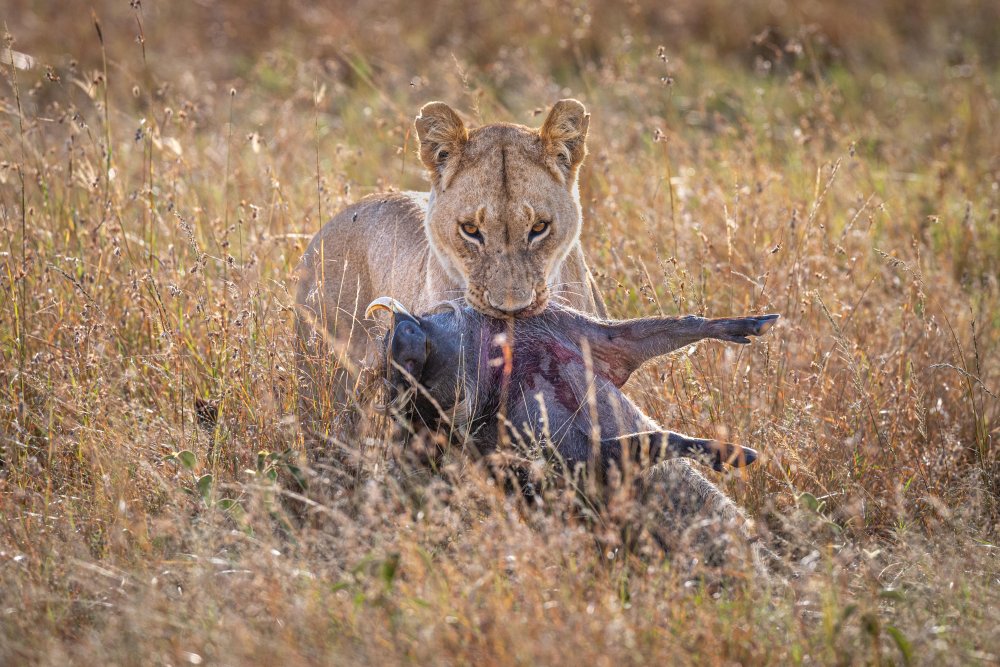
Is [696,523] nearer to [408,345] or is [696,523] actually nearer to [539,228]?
[408,345]

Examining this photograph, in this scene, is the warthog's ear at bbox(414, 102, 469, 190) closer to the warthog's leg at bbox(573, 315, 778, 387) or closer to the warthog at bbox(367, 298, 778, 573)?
the warthog at bbox(367, 298, 778, 573)

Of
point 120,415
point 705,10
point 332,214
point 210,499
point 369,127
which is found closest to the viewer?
point 210,499

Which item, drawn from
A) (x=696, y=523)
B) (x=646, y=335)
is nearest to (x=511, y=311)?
(x=646, y=335)

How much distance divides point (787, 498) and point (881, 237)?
9.47ft

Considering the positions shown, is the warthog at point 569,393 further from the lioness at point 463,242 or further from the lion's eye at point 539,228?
the lion's eye at point 539,228

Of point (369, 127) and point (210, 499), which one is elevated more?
point (369, 127)

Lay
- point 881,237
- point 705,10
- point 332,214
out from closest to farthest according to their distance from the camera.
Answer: point 332,214, point 881,237, point 705,10

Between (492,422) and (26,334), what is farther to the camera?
(26,334)

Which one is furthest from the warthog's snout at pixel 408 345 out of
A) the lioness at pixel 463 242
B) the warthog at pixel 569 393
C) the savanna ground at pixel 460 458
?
the lioness at pixel 463 242

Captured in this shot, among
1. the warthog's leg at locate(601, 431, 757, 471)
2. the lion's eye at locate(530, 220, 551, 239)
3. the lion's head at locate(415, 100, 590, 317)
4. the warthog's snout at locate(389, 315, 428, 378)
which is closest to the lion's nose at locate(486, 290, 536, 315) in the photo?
the lion's head at locate(415, 100, 590, 317)

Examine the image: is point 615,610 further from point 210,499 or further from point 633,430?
point 210,499

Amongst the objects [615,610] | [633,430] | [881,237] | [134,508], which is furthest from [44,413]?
[881,237]

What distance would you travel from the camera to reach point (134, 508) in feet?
12.4

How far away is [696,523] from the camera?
3.23m
